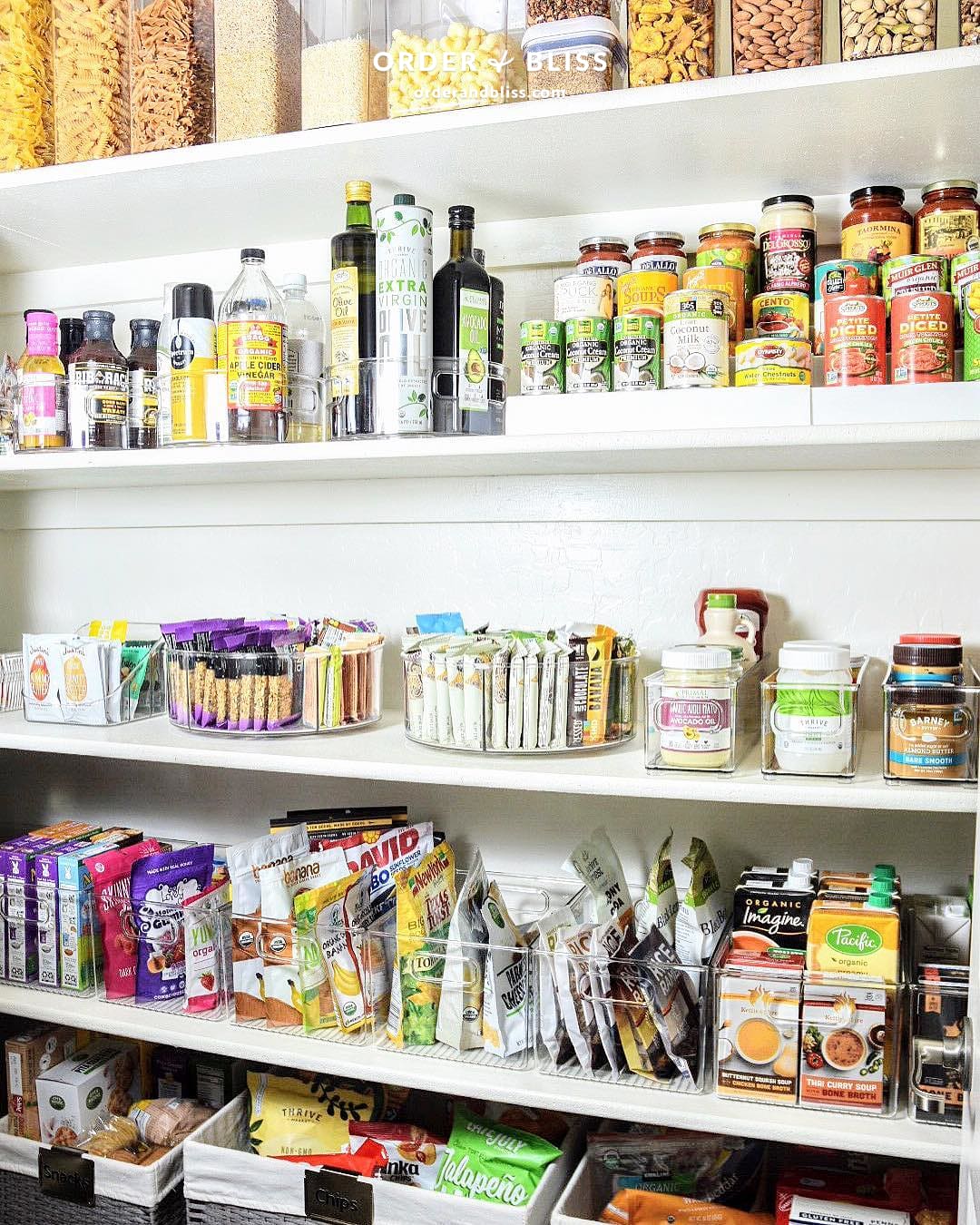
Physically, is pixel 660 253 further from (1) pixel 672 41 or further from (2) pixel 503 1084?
(2) pixel 503 1084

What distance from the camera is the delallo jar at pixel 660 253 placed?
1.40 meters

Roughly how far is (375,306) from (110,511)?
76 cm

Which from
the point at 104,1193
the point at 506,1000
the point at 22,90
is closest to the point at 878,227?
the point at 506,1000

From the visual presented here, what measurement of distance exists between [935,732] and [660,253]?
0.69 meters

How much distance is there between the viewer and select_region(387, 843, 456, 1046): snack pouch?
1393 millimetres

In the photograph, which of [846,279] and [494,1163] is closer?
[846,279]

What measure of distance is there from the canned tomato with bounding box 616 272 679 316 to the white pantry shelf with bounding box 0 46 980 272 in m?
0.16

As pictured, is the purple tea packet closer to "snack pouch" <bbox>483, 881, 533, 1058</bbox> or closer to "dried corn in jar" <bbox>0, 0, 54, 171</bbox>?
"snack pouch" <bbox>483, 881, 533, 1058</bbox>

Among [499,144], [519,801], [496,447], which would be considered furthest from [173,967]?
[499,144]

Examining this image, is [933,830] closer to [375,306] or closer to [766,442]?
[766,442]

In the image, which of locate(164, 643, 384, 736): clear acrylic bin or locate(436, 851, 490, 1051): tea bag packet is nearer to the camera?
locate(436, 851, 490, 1051): tea bag packet

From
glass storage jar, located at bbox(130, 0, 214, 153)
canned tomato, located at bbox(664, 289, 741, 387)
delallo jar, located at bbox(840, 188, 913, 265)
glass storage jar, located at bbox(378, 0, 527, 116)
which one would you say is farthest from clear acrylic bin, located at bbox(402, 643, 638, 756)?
glass storage jar, located at bbox(130, 0, 214, 153)

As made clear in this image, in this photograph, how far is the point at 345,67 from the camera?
4.67 ft

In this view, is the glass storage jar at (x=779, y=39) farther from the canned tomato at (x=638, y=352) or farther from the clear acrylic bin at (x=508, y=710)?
the clear acrylic bin at (x=508, y=710)
